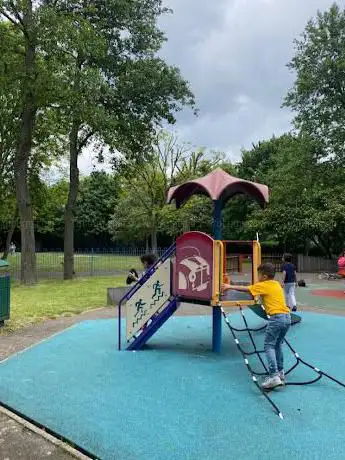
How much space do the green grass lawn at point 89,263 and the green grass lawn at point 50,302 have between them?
30.3ft

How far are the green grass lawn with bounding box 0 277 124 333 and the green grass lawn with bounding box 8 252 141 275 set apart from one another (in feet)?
30.3

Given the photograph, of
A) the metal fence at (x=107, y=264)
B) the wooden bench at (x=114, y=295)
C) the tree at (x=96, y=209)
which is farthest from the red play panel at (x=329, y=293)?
the tree at (x=96, y=209)

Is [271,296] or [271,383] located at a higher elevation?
[271,296]

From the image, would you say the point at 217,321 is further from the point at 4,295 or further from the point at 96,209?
the point at 96,209

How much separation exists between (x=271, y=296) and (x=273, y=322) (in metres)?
0.35

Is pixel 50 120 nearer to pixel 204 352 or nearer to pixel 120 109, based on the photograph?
pixel 120 109

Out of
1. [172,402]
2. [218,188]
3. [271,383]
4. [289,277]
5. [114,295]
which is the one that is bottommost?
[172,402]

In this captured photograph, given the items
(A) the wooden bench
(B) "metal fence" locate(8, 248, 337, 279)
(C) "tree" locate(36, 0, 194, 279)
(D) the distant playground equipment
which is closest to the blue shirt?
(D) the distant playground equipment

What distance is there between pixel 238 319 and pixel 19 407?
26.4 feet

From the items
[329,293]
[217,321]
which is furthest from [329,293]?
[217,321]

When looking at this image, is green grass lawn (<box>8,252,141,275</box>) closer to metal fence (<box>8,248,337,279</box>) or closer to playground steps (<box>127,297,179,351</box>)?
metal fence (<box>8,248,337,279</box>)

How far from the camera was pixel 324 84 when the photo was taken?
104ft

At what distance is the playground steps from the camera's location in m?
9.05

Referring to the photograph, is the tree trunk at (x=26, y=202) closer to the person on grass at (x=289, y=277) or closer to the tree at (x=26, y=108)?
the tree at (x=26, y=108)
